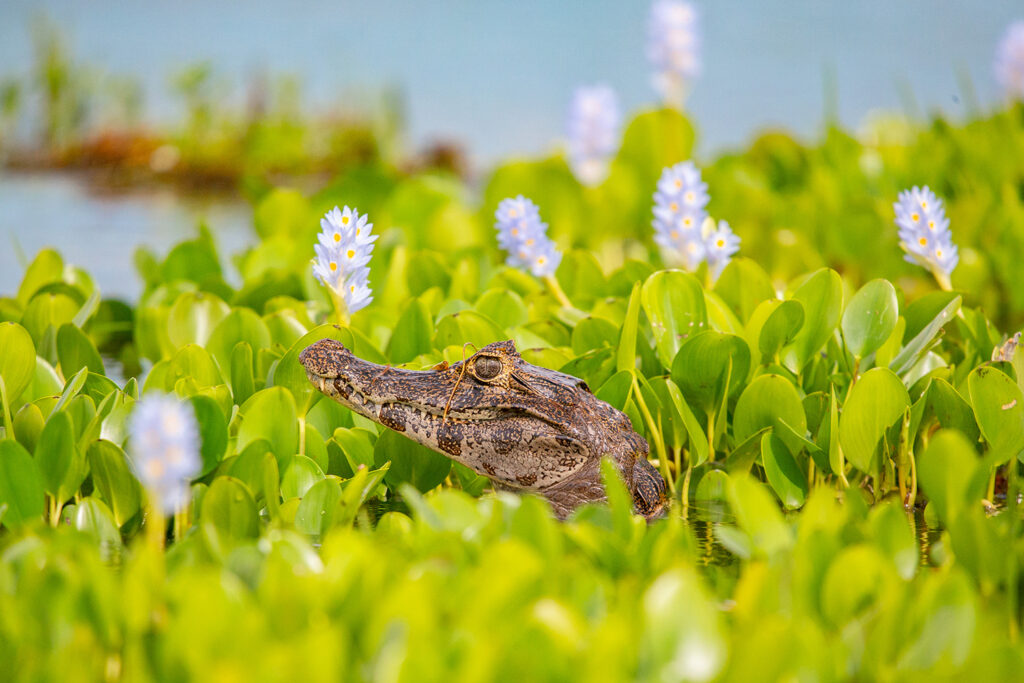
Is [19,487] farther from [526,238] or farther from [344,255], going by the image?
[526,238]

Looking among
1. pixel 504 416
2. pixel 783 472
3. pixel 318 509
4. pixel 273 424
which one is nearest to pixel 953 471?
pixel 783 472

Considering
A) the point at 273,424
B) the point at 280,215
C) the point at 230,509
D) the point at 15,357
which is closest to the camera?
the point at 230,509

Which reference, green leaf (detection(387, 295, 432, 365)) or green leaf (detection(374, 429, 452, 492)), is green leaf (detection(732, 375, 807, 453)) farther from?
green leaf (detection(387, 295, 432, 365))

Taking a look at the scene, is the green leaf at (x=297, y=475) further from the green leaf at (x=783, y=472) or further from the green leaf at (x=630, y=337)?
the green leaf at (x=783, y=472)

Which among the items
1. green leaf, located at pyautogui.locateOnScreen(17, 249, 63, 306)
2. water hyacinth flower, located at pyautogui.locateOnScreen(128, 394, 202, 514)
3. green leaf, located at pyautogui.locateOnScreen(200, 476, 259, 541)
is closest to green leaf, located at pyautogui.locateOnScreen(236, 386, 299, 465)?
green leaf, located at pyautogui.locateOnScreen(200, 476, 259, 541)

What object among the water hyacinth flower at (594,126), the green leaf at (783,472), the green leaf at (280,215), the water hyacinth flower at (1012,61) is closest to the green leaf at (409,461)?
the green leaf at (783,472)

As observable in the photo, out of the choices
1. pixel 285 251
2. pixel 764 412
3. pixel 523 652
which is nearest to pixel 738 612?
pixel 523 652
